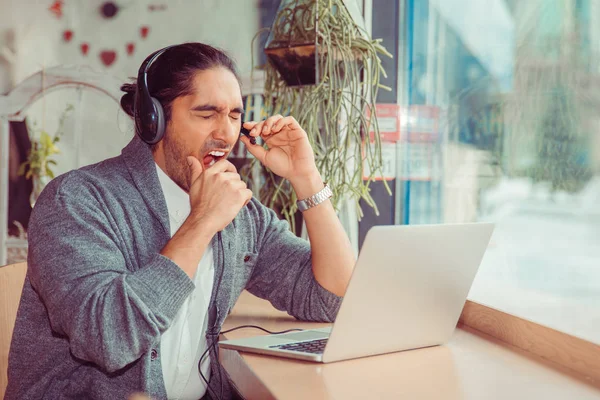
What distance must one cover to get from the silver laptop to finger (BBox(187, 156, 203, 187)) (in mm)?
365

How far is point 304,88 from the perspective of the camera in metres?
1.94

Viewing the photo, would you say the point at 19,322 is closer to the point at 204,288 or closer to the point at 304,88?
the point at 204,288

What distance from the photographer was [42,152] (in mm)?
2631

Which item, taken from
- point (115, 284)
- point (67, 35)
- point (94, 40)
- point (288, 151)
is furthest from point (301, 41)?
point (67, 35)

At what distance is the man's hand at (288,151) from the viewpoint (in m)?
1.41

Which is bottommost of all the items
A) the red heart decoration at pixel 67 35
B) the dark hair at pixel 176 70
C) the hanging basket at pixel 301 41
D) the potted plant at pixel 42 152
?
the potted plant at pixel 42 152

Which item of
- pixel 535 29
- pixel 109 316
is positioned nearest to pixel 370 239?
pixel 109 316

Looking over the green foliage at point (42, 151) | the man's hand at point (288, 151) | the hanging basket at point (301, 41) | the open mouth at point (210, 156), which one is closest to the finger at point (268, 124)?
the man's hand at point (288, 151)

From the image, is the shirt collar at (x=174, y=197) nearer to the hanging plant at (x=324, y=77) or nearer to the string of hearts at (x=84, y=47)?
the hanging plant at (x=324, y=77)

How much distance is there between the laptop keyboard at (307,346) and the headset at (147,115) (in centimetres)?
55

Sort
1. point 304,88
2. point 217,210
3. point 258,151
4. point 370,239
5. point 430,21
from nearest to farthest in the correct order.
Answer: point 370,239 → point 217,210 → point 258,151 → point 304,88 → point 430,21

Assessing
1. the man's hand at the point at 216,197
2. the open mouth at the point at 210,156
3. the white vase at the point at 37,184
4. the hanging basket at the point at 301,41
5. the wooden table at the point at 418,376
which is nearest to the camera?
the wooden table at the point at 418,376

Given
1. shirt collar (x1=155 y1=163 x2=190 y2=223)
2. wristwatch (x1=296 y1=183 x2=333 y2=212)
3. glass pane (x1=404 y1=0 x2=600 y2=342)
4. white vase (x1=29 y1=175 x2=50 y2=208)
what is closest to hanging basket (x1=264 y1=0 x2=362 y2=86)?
glass pane (x1=404 y1=0 x2=600 y2=342)

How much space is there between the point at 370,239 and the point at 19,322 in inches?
28.8
